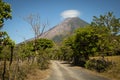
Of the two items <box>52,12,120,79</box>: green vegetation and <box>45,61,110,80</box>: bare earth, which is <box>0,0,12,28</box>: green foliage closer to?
<box>45,61,110,80</box>: bare earth

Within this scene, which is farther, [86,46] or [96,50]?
[86,46]

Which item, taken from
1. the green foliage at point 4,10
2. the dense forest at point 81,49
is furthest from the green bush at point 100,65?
the green foliage at point 4,10

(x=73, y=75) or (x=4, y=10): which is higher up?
(x=4, y=10)

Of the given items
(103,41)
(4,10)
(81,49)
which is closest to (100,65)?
(103,41)

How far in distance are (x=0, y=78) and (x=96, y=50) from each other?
30.8 m

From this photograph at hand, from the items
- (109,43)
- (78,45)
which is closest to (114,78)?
(109,43)

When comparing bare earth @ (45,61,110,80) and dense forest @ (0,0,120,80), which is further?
bare earth @ (45,61,110,80)

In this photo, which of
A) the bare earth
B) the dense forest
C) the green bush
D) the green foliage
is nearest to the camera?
the green foliage

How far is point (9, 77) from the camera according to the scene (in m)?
18.0

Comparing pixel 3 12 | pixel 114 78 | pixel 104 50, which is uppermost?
pixel 3 12

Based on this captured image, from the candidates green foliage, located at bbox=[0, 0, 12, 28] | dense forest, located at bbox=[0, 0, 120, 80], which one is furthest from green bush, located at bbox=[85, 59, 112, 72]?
green foliage, located at bbox=[0, 0, 12, 28]

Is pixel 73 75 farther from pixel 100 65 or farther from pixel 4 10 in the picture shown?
pixel 4 10

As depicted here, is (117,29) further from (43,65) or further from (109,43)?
(43,65)

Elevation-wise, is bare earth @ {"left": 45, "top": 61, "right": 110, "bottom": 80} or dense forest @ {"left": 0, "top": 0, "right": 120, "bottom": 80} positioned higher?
dense forest @ {"left": 0, "top": 0, "right": 120, "bottom": 80}
